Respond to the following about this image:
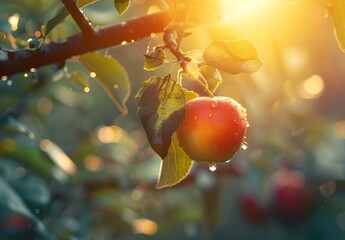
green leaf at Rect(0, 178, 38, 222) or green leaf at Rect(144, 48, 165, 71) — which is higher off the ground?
green leaf at Rect(144, 48, 165, 71)

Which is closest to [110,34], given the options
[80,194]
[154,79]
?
[154,79]

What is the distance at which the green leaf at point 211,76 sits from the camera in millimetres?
1075

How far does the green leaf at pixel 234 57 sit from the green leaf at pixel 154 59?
7 cm

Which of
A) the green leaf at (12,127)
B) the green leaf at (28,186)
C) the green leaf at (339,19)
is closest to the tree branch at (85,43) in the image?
the green leaf at (339,19)

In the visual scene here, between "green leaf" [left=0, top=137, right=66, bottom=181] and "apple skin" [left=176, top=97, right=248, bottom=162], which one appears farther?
"green leaf" [left=0, top=137, right=66, bottom=181]

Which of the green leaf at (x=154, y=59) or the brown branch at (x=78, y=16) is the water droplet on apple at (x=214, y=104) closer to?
the green leaf at (x=154, y=59)

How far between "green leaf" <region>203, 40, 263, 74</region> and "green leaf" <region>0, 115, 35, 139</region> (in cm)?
81

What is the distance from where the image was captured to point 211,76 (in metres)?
1.08

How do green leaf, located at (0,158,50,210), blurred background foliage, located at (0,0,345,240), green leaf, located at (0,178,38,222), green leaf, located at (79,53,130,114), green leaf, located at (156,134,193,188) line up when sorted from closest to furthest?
1. green leaf, located at (156,134,193,188)
2. green leaf, located at (79,53,130,114)
3. green leaf, located at (0,178,38,222)
4. green leaf, located at (0,158,50,210)
5. blurred background foliage, located at (0,0,345,240)

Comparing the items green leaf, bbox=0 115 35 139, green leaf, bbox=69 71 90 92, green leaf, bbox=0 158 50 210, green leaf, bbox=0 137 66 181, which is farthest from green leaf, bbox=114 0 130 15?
green leaf, bbox=0 137 66 181

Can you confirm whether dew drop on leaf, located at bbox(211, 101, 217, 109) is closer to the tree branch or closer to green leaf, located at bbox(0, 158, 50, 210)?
the tree branch

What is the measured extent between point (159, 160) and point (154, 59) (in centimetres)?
173

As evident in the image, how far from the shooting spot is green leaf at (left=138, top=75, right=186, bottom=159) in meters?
0.91

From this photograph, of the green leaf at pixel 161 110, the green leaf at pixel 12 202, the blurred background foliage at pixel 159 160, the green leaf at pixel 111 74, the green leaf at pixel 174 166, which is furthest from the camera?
the blurred background foliage at pixel 159 160
